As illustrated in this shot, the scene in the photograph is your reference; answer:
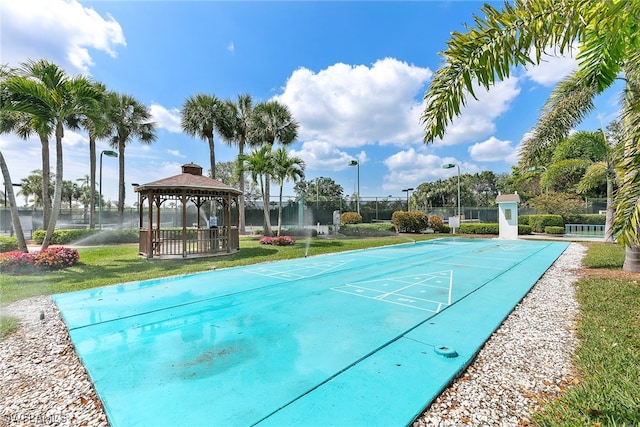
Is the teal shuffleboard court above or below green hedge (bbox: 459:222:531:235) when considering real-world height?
below

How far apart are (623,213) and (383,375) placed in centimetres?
276

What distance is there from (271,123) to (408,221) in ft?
39.8

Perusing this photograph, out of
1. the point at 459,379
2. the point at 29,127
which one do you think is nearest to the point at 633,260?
the point at 459,379

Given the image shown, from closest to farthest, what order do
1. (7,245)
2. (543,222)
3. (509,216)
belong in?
1. (7,245)
2. (509,216)
3. (543,222)

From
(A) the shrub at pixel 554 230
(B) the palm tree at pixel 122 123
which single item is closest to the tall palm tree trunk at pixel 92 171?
(B) the palm tree at pixel 122 123

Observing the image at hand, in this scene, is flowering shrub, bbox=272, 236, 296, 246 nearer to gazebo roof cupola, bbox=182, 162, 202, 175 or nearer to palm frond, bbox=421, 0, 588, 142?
gazebo roof cupola, bbox=182, 162, 202, 175

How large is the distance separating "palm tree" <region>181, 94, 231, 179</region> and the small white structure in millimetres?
19150

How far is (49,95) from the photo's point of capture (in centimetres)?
846

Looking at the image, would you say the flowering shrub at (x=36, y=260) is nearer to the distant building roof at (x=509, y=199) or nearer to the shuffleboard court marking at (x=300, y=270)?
the shuffleboard court marking at (x=300, y=270)

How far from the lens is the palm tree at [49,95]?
800 centimetres

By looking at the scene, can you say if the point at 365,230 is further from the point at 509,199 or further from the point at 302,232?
the point at 509,199

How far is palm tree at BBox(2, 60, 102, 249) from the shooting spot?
8000 mm

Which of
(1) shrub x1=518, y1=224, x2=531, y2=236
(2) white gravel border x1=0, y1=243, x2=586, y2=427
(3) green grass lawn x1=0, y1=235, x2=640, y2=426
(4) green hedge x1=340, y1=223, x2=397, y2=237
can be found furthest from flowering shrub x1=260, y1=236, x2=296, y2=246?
(1) shrub x1=518, y1=224, x2=531, y2=236

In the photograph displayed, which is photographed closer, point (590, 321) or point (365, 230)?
point (590, 321)
